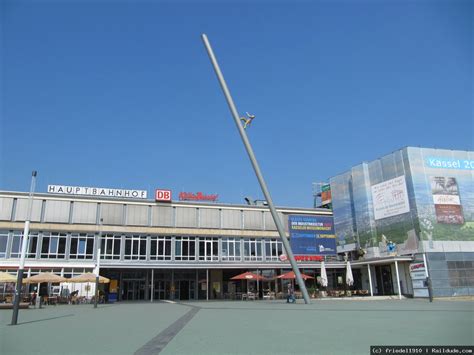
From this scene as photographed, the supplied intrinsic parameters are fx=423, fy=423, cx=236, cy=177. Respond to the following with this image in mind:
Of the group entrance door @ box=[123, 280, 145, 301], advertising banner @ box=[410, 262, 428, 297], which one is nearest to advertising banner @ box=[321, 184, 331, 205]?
advertising banner @ box=[410, 262, 428, 297]

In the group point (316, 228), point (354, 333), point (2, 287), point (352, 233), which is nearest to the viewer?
point (354, 333)

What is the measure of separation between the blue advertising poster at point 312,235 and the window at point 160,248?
14.0 metres

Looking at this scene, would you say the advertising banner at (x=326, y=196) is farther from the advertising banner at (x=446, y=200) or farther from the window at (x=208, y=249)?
the advertising banner at (x=446, y=200)

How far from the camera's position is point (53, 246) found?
4006cm

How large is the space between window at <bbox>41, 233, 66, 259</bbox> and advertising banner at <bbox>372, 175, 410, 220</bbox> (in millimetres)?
31128

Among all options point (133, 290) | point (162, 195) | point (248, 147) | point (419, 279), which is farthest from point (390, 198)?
point (133, 290)

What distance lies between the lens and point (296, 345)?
895 centimetres

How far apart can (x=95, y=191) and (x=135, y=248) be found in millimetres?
7160

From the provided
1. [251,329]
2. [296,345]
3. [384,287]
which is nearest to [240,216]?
[384,287]

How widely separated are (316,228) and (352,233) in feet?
15.1

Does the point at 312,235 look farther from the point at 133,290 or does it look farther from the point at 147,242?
the point at 133,290

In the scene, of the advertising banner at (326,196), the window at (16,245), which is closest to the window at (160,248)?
the window at (16,245)

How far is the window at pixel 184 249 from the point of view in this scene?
144ft

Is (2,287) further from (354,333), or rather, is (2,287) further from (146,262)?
(354,333)
